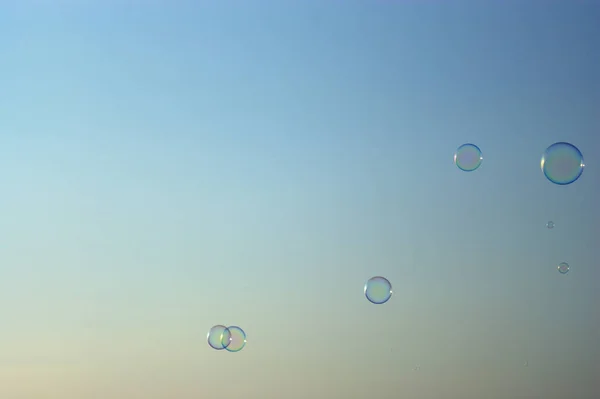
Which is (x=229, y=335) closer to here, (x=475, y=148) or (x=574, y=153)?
(x=475, y=148)

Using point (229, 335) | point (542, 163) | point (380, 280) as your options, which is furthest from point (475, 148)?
point (229, 335)

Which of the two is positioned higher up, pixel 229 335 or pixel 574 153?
pixel 574 153

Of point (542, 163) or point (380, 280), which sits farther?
point (380, 280)

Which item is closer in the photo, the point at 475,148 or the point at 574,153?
the point at 574,153

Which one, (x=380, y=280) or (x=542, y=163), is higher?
(x=542, y=163)

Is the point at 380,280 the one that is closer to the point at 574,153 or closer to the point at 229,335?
the point at 229,335

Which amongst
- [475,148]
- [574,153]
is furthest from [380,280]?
[574,153]

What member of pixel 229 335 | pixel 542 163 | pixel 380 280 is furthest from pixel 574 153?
pixel 229 335

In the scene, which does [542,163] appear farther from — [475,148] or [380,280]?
[380,280]
